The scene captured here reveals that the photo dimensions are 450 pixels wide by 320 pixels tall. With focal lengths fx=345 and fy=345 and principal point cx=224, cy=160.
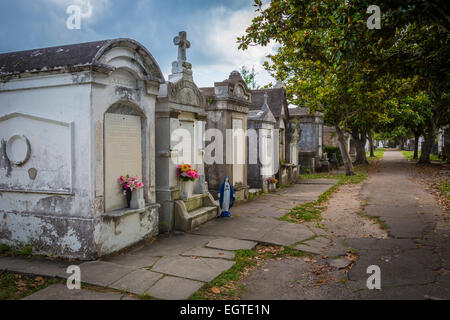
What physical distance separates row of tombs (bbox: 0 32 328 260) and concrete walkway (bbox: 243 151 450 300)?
241 cm

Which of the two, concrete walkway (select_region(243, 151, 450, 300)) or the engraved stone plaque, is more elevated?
the engraved stone plaque

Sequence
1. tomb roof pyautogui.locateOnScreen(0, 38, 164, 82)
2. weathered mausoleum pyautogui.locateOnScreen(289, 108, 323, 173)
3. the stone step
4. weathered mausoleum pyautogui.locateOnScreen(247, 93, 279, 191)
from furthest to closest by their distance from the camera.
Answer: weathered mausoleum pyautogui.locateOnScreen(289, 108, 323, 173) → weathered mausoleum pyautogui.locateOnScreen(247, 93, 279, 191) → the stone step → tomb roof pyautogui.locateOnScreen(0, 38, 164, 82)

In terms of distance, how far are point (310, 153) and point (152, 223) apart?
14496 mm

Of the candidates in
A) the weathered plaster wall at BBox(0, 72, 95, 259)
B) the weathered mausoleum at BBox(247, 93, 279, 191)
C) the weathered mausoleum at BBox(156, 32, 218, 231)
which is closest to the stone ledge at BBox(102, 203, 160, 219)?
the weathered plaster wall at BBox(0, 72, 95, 259)

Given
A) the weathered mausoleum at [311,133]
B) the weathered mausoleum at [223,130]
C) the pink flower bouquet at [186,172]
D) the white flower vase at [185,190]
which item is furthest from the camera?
the weathered mausoleum at [311,133]

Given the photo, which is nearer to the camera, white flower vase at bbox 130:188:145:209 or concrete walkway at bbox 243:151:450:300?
concrete walkway at bbox 243:151:450:300

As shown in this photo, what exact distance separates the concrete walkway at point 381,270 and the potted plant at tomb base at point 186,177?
271 cm

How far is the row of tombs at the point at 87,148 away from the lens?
5000 millimetres

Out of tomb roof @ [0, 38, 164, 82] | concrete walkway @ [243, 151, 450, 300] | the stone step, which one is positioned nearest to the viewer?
concrete walkway @ [243, 151, 450, 300]

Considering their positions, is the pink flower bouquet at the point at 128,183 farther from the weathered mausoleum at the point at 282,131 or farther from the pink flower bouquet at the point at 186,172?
the weathered mausoleum at the point at 282,131

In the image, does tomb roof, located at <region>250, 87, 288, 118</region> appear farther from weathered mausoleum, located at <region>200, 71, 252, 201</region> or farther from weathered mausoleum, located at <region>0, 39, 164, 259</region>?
weathered mausoleum, located at <region>0, 39, 164, 259</region>

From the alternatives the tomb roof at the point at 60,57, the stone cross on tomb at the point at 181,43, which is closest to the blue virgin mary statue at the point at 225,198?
the stone cross on tomb at the point at 181,43

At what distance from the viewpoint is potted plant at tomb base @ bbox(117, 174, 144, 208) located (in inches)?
224
